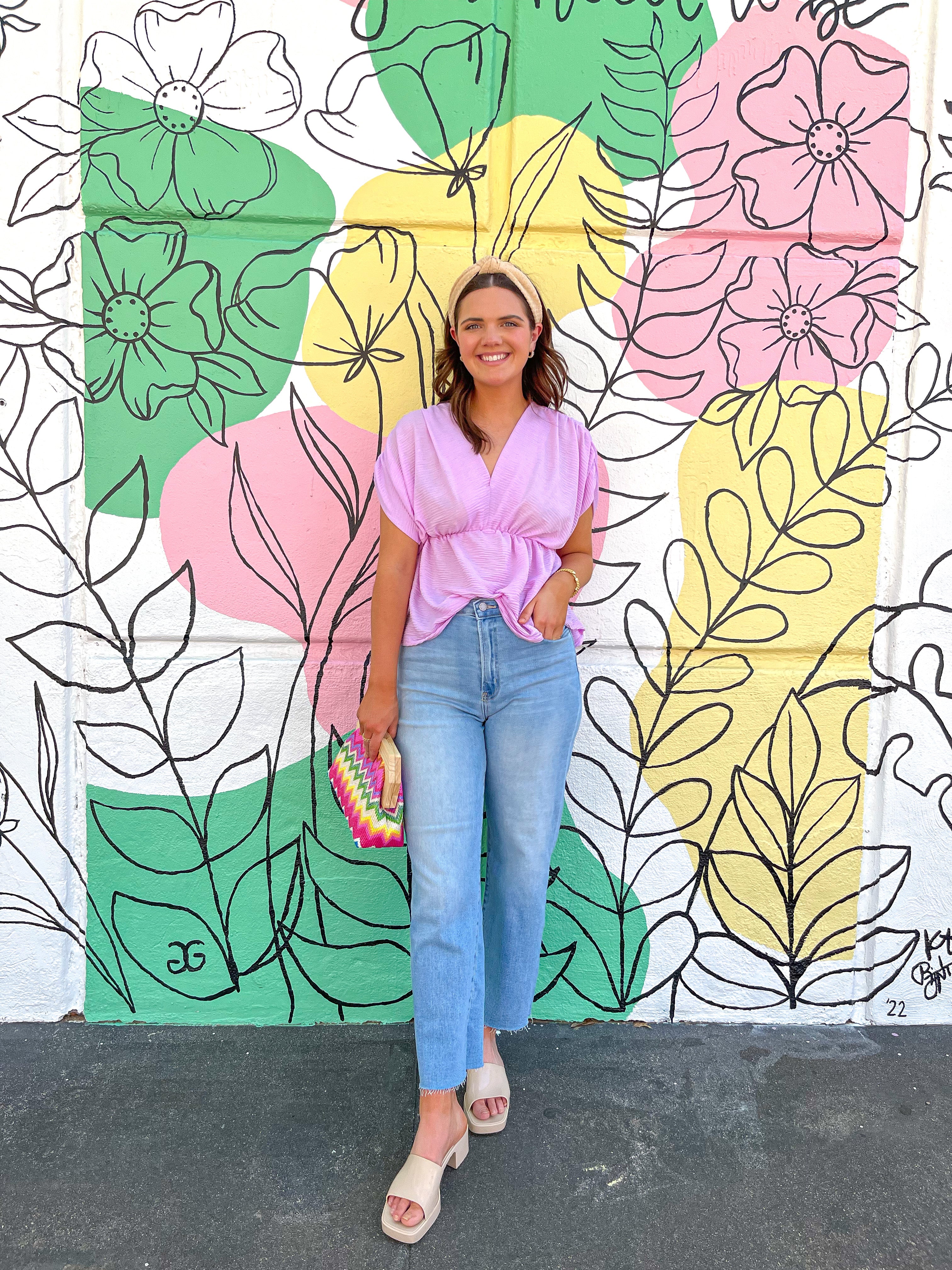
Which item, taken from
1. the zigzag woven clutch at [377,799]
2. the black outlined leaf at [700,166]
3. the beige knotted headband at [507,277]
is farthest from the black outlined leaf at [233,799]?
the black outlined leaf at [700,166]

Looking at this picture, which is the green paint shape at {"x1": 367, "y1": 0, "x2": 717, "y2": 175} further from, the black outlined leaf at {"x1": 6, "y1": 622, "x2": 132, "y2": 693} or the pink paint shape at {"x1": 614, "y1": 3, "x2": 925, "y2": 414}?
the black outlined leaf at {"x1": 6, "y1": 622, "x2": 132, "y2": 693}

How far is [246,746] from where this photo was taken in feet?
8.28

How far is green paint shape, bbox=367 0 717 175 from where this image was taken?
2.34 m

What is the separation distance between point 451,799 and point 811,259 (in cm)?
178

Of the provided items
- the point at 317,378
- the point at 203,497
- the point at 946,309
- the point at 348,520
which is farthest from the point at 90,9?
the point at 946,309

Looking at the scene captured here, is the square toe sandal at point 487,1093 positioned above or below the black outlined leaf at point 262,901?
below

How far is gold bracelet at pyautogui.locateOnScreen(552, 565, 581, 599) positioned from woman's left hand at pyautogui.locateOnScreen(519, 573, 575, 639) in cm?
3

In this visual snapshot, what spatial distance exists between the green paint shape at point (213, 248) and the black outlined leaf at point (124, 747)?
0.61 metres

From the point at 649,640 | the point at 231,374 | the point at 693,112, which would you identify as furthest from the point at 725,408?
the point at 231,374

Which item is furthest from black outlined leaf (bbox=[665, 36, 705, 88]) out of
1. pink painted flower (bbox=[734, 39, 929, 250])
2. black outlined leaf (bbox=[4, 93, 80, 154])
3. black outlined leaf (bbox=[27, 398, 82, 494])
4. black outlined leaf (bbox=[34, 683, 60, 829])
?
black outlined leaf (bbox=[34, 683, 60, 829])

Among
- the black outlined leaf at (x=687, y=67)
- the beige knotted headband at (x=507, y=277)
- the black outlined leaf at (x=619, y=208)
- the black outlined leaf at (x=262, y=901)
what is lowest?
the black outlined leaf at (x=262, y=901)

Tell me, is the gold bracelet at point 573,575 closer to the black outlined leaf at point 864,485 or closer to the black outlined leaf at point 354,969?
the black outlined leaf at point 864,485

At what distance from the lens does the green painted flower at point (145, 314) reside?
93.7 inches
